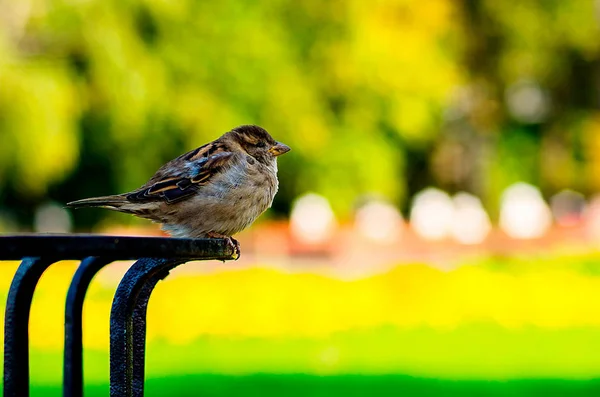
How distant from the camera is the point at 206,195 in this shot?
3.62m

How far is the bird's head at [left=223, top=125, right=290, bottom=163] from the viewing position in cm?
395

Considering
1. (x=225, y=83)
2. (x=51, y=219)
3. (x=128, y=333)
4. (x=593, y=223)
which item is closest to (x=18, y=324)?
(x=128, y=333)

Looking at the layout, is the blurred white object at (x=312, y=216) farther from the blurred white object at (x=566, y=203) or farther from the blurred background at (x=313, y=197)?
the blurred white object at (x=566, y=203)

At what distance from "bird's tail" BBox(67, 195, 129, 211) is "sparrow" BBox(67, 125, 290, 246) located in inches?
3.0

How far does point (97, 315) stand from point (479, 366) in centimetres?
375

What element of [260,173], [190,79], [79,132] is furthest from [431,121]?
[260,173]

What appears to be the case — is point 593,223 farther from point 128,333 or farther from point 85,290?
point 85,290

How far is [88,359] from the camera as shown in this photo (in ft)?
26.3

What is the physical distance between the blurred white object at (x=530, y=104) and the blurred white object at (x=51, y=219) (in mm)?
11017

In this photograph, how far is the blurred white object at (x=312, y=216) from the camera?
15156mm

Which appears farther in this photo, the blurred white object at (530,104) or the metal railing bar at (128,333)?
the blurred white object at (530,104)

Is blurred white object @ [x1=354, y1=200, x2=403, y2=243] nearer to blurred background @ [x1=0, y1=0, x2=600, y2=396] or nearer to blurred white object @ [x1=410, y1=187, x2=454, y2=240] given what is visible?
blurred background @ [x1=0, y1=0, x2=600, y2=396]

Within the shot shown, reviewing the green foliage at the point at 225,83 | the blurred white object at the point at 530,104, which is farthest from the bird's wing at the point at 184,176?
the blurred white object at the point at 530,104

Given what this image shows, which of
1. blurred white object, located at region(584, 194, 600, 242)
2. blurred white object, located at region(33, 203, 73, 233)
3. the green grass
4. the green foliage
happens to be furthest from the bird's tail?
blurred white object, located at region(33, 203, 73, 233)
